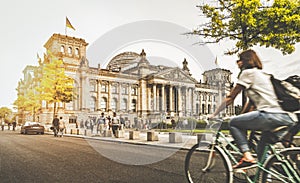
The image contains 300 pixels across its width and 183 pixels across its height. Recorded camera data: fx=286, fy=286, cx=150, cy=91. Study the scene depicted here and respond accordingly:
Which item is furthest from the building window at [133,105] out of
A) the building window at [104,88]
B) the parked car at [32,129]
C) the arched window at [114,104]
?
the parked car at [32,129]

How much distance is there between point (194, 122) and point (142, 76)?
119 ft

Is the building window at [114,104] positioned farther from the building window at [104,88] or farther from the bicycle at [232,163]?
the bicycle at [232,163]

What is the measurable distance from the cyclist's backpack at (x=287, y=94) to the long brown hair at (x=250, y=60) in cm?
26

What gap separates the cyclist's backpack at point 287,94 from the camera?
3.46 m

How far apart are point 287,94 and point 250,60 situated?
1.98ft

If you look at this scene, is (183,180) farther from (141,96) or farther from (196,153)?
(141,96)

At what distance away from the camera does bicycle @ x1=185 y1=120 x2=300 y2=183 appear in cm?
324

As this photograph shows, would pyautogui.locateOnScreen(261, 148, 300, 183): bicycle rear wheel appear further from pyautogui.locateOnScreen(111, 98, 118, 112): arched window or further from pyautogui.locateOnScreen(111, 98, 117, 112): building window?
pyautogui.locateOnScreen(111, 98, 118, 112): arched window

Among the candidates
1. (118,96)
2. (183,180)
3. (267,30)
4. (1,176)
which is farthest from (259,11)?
(118,96)

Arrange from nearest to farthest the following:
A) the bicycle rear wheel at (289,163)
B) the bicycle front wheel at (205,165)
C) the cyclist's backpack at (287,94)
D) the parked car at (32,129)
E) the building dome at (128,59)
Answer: the bicycle rear wheel at (289,163)
the cyclist's backpack at (287,94)
the bicycle front wheel at (205,165)
the parked car at (32,129)
the building dome at (128,59)

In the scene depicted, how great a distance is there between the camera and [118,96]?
247ft

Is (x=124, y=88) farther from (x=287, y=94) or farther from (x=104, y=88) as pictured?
(x=287, y=94)

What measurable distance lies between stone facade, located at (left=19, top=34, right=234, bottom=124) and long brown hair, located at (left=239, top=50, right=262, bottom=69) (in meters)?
51.8

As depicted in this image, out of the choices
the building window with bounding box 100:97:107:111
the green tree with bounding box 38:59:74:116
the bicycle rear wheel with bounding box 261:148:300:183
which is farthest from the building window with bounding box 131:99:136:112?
the bicycle rear wheel with bounding box 261:148:300:183
